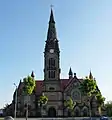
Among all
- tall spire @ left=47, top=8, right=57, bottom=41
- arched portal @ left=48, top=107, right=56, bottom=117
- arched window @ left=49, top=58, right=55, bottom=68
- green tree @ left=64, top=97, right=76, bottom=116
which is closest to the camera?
green tree @ left=64, top=97, right=76, bottom=116

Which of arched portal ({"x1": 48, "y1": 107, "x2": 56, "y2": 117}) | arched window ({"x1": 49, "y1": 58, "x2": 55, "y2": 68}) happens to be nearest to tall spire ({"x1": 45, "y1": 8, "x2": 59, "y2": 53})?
arched window ({"x1": 49, "y1": 58, "x2": 55, "y2": 68})

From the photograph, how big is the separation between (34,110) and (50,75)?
12.8m

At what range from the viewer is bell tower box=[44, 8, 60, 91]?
85.2 metres

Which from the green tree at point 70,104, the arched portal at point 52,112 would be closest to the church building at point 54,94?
the arched portal at point 52,112

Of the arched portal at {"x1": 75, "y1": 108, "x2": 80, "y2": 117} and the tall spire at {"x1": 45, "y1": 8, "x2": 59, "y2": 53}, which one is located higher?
the tall spire at {"x1": 45, "y1": 8, "x2": 59, "y2": 53}

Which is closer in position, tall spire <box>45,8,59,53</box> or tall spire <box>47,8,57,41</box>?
tall spire <box>45,8,59,53</box>

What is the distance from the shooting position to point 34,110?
8588cm

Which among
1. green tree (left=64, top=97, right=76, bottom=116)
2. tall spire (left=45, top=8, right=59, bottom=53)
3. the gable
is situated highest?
tall spire (left=45, top=8, right=59, bottom=53)

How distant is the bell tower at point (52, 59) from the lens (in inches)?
3354

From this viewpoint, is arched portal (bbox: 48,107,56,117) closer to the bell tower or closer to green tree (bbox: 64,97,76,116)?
green tree (bbox: 64,97,76,116)

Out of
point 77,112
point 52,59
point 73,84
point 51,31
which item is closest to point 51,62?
point 52,59

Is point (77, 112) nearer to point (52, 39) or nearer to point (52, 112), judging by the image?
point (52, 112)

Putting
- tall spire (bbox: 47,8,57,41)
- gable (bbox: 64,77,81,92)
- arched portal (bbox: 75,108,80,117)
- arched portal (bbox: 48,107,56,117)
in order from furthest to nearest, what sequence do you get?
tall spire (bbox: 47,8,57,41), gable (bbox: 64,77,81,92), arched portal (bbox: 75,108,80,117), arched portal (bbox: 48,107,56,117)

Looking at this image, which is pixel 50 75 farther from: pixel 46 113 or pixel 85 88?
pixel 85 88
